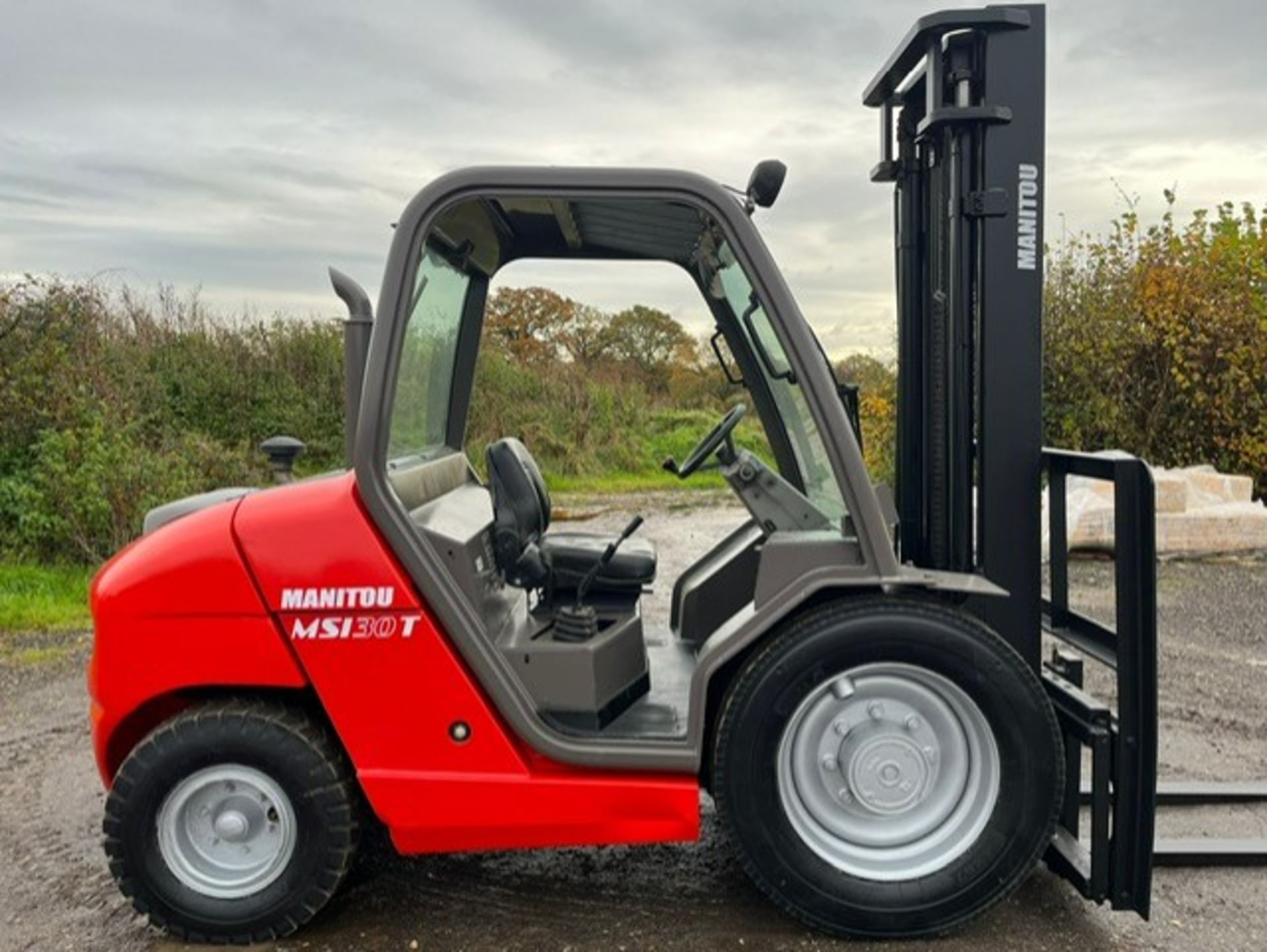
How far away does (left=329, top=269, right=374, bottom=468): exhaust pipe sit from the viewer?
3.37 m

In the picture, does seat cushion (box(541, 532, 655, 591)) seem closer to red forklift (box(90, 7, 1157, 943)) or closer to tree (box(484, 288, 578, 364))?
red forklift (box(90, 7, 1157, 943))

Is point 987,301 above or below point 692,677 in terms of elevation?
above

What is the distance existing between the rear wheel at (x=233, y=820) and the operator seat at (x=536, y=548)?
0.90m

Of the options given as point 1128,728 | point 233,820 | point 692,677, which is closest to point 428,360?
point 692,677

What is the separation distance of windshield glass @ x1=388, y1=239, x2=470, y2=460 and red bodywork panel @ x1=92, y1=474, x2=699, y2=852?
400mm

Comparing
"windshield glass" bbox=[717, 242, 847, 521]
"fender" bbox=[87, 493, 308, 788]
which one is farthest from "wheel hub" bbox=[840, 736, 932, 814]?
"fender" bbox=[87, 493, 308, 788]

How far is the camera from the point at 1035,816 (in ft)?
11.0

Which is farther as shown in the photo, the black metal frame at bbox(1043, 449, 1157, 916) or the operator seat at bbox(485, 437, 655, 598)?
the operator seat at bbox(485, 437, 655, 598)

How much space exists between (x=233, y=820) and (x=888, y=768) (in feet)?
6.98

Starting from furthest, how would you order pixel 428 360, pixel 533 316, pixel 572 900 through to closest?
pixel 533 316
pixel 428 360
pixel 572 900

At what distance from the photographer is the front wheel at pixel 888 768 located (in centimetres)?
336

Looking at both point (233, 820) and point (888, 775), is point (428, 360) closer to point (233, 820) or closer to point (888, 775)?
point (233, 820)

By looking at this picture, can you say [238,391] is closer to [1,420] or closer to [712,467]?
[1,420]

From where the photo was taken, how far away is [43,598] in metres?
9.31
